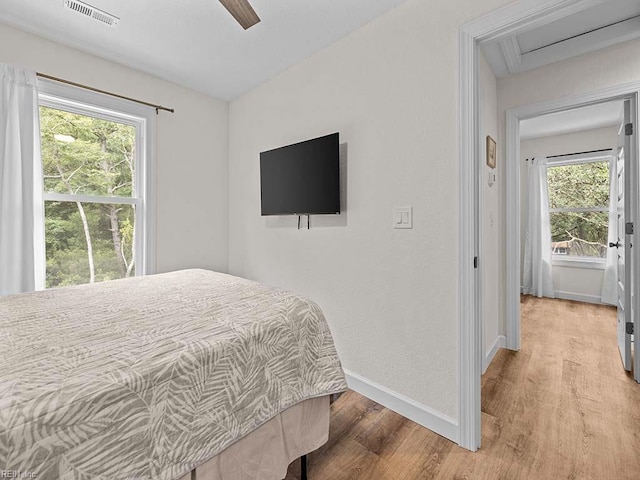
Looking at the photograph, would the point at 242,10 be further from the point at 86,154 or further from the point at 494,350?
the point at 494,350

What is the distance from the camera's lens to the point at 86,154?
2531mm

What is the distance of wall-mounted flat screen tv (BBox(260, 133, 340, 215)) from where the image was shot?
2182mm

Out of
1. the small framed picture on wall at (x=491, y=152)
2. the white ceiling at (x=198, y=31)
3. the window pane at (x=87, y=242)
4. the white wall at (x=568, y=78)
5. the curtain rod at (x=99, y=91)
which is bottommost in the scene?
the window pane at (x=87, y=242)

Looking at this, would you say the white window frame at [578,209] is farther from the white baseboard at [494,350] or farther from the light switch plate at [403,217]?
the light switch plate at [403,217]

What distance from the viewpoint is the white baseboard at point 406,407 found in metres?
1.67

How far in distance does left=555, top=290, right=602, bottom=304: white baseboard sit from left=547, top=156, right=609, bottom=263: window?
1.72ft

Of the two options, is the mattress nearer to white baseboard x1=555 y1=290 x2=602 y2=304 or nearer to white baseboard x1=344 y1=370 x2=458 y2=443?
white baseboard x1=344 y1=370 x2=458 y2=443

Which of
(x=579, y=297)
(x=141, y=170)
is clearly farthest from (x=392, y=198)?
(x=579, y=297)

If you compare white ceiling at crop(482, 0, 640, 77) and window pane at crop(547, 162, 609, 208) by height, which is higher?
white ceiling at crop(482, 0, 640, 77)

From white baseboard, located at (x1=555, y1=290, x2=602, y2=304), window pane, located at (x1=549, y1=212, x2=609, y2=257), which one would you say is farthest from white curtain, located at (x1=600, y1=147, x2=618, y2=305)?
window pane, located at (x1=549, y1=212, x2=609, y2=257)

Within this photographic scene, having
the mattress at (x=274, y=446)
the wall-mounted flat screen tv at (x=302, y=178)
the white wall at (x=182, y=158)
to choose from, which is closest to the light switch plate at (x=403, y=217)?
the wall-mounted flat screen tv at (x=302, y=178)

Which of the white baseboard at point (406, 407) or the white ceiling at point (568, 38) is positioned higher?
the white ceiling at point (568, 38)
